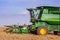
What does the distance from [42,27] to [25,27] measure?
147cm

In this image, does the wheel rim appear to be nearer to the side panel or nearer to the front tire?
the front tire

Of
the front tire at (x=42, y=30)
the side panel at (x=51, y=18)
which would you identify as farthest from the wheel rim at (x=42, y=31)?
the side panel at (x=51, y=18)

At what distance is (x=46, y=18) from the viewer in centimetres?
2041

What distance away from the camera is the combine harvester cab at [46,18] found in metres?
20.4

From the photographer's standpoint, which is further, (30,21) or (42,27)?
(30,21)

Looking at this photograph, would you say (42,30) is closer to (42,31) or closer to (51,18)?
(42,31)

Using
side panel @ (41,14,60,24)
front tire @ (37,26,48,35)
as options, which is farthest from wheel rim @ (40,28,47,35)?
side panel @ (41,14,60,24)

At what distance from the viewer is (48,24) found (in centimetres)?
2064

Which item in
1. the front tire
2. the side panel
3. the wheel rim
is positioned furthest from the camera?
the side panel

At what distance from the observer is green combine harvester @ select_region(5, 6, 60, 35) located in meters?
20.4

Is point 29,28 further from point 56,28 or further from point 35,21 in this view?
point 56,28

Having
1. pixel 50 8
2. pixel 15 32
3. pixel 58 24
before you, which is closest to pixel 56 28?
pixel 58 24

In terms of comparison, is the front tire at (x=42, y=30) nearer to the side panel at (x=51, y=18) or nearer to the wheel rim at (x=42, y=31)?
the wheel rim at (x=42, y=31)

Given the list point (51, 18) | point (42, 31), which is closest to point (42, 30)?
point (42, 31)
